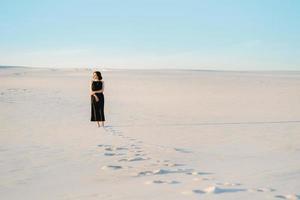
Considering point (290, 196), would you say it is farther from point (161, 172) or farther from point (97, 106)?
point (97, 106)

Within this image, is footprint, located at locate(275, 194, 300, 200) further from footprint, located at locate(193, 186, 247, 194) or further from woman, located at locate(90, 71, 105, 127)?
woman, located at locate(90, 71, 105, 127)

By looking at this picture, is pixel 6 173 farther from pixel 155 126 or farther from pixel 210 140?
pixel 155 126

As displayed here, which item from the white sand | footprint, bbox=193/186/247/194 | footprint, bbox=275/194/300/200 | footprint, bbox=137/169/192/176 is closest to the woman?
the white sand

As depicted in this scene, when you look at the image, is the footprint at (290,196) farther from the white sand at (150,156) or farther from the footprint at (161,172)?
the footprint at (161,172)

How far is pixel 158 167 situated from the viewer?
277 inches

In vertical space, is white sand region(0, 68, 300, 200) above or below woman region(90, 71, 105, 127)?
below

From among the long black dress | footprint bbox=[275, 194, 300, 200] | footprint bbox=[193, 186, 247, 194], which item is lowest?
footprint bbox=[275, 194, 300, 200]

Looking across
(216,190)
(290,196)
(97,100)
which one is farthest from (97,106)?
(290,196)

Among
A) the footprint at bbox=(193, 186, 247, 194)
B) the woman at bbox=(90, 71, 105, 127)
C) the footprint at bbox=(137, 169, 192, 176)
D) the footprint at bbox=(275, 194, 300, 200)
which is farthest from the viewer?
the woman at bbox=(90, 71, 105, 127)

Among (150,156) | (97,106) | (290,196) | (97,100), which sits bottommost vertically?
(290,196)

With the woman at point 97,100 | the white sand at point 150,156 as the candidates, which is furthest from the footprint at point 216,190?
the woman at point 97,100

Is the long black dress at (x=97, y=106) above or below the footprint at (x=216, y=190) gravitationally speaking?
above

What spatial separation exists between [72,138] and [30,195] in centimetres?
494

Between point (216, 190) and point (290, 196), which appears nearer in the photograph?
point (290, 196)
